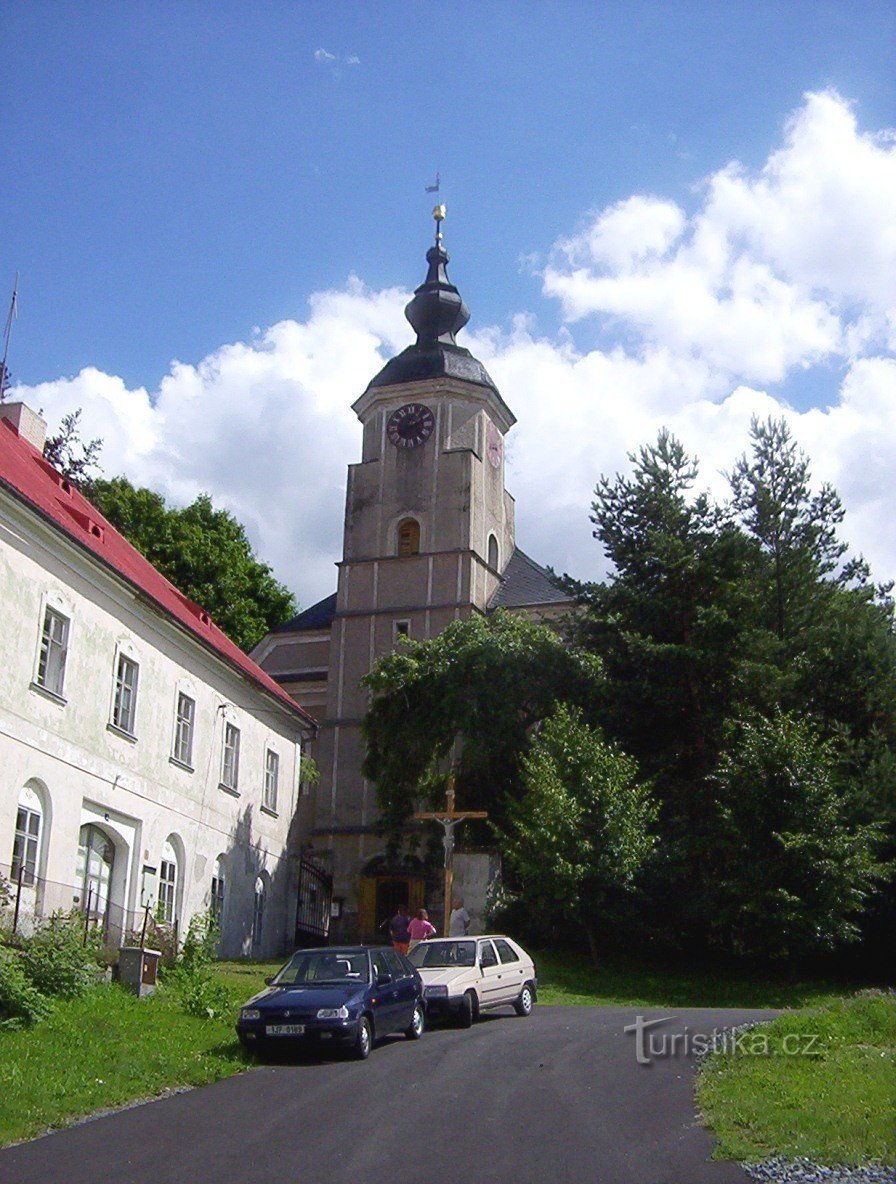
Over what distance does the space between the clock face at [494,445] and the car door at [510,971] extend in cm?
3127

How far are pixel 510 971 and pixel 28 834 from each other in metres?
8.25

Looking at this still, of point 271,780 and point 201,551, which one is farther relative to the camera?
point 201,551

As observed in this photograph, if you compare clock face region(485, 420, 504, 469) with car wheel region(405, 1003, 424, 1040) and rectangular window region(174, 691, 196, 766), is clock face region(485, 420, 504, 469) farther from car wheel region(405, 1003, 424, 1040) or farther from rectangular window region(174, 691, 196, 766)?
car wheel region(405, 1003, 424, 1040)

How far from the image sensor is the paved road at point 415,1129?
31.0ft

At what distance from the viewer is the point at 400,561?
4809 centimetres

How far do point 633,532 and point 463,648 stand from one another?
607cm

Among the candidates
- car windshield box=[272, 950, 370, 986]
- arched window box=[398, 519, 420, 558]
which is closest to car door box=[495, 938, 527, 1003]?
car windshield box=[272, 950, 370, 986]

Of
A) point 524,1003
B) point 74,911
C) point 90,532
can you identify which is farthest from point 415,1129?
point 90,532

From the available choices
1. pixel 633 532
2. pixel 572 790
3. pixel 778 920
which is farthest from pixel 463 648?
pixel 778 920

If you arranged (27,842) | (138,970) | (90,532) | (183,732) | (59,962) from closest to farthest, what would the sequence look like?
1. (59,962)
2. (138,970)
3. (27,842)
4. (90,532)
5. (183,732)

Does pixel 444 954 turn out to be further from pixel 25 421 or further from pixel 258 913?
pixel 25 421

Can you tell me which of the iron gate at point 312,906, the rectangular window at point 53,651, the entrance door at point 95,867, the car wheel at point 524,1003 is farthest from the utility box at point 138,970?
the iron gate at point 312,906

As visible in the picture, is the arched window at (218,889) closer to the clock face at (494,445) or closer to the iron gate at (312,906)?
the iron gate at (312,906)

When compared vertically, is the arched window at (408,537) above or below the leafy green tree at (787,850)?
above
